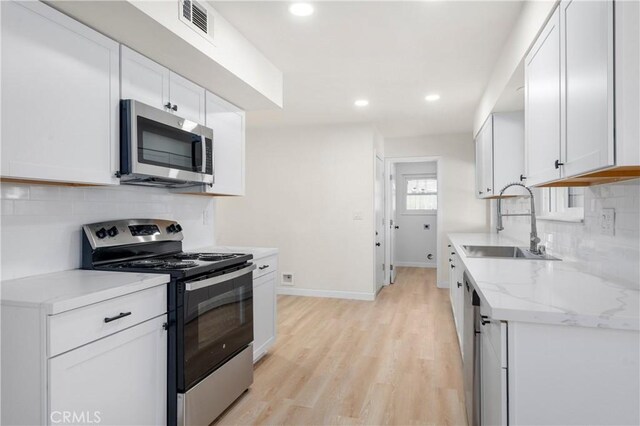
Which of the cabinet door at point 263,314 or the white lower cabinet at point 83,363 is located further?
the cabinet door at point 263,314

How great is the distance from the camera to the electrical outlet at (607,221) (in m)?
1.79

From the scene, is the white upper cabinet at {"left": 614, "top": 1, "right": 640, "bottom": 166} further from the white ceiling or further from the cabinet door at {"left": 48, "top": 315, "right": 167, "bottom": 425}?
the cabinet door at {"left": 48, "top": 315, "right": 167, "bottom": 425}

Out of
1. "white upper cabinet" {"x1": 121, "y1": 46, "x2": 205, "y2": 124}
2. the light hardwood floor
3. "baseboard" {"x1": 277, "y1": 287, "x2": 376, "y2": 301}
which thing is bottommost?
the light hardwood floor

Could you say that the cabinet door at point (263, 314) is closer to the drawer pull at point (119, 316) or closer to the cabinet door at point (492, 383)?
the drawer pull at point (119, 316)

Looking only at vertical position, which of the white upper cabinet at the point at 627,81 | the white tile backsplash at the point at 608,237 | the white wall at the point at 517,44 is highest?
the white wall at the point at 517,44

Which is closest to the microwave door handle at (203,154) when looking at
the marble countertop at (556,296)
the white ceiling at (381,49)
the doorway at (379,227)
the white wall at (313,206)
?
the white ceiling at (381,49)

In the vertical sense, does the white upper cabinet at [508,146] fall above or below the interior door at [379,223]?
above

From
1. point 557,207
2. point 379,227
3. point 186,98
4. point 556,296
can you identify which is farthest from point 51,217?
point 379,227

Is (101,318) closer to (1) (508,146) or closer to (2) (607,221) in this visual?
(2) (607,221)

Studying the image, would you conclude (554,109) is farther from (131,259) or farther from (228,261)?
(131,259)

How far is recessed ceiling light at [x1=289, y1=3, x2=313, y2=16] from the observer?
2.29 m

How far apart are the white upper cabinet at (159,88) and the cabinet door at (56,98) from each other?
0.08 meters

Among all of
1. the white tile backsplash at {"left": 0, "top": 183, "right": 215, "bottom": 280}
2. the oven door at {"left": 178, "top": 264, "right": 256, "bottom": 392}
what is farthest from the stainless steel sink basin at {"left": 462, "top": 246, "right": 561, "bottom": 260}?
the white tile backsplash at {"left": 0, "top": 183, "right": 215, "bottom": 280}

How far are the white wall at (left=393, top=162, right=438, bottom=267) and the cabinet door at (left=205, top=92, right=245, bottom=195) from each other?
212 inches
